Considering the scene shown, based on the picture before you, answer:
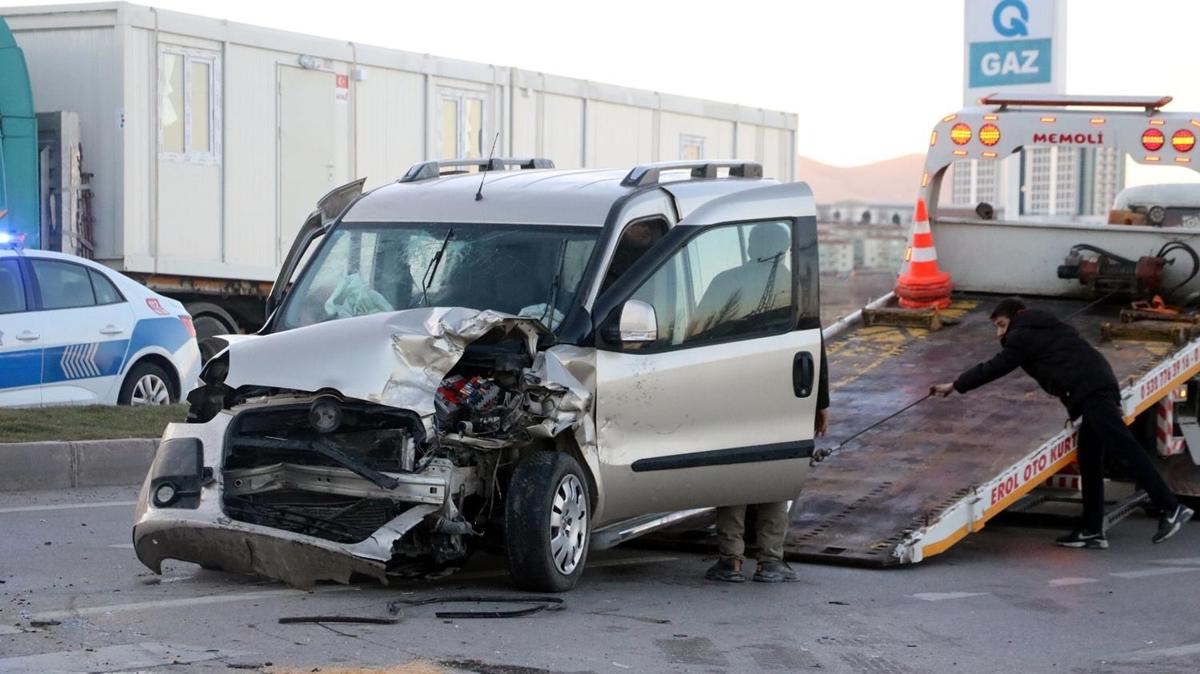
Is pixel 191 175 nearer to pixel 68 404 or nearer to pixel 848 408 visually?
pixel 68 404

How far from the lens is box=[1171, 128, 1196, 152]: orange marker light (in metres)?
13.2

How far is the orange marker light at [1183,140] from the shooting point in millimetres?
13195

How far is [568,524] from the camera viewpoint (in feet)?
27.0

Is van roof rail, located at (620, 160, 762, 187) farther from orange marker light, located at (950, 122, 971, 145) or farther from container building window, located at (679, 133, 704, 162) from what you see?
container building window, located at (679, 133, 704, 162)

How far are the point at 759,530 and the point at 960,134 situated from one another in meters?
5.55

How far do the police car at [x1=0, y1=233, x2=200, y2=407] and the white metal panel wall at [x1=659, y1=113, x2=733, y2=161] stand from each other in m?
11.5

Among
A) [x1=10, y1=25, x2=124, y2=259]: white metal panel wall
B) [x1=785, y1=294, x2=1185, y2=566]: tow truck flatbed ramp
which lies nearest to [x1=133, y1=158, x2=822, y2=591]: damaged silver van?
[x1=785, y1=294, x2=1185, y2=566]: tow truck flatbed ramp

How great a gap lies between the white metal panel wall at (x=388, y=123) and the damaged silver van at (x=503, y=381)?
424 inches

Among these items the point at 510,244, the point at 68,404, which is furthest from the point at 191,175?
the point at 510,244

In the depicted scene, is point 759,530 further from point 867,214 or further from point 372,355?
point 867,214

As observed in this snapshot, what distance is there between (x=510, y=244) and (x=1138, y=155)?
6.35 meters

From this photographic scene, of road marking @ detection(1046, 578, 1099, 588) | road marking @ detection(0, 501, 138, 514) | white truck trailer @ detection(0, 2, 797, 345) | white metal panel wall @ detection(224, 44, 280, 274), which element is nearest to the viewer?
road marking @ detection(1046, 578, 1099, 588)

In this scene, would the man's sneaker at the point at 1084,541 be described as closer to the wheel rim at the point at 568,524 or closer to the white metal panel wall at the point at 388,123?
the wheel rim at the point at 568,524

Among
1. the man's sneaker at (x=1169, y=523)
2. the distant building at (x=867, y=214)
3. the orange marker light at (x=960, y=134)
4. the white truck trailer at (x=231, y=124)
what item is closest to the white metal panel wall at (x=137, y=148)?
the white truck trailer at (x=231, y=124)
